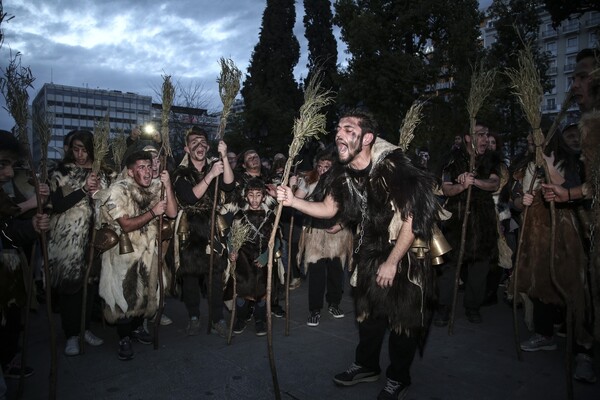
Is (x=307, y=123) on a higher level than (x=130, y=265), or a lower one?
higher

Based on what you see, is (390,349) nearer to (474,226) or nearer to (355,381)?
(355,381)

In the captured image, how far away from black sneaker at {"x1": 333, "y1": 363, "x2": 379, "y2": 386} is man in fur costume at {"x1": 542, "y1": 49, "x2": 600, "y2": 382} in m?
1.67

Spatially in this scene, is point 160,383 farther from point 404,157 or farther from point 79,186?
point 404,157

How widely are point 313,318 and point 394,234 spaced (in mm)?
2269

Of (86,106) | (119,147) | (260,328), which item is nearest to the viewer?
(260,328)

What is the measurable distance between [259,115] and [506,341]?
24.7m

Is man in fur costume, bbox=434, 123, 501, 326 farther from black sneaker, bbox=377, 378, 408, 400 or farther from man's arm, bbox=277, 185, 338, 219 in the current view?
man's arm, bbox=277, 185, 338, 219

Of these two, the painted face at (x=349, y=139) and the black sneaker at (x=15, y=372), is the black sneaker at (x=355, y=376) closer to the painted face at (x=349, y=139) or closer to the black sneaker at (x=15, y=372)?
the painted face at (x=349, y=139)

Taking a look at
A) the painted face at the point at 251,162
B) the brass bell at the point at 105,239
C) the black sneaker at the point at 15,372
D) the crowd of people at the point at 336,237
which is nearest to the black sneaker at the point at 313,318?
the crowd of people at the point at 336,237

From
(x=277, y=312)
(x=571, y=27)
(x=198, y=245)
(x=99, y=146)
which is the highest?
(x=571, y=27)

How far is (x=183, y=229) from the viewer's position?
454cm

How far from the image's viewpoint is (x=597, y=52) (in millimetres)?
3248

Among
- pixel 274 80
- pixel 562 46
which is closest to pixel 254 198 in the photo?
pixel 274 80

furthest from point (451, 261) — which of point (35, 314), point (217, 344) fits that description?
point (35, 314)
